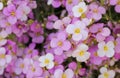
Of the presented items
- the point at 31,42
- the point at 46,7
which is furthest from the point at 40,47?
the point at 46,7

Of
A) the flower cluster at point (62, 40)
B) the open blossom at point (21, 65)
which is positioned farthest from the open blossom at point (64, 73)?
the open blossom at point (21, 65)

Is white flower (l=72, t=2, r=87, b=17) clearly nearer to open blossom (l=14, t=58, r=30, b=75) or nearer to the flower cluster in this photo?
the flower cluster

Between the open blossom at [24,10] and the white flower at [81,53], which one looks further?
the open blossom at [24,10]

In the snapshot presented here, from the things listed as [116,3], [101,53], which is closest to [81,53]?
[101,53]

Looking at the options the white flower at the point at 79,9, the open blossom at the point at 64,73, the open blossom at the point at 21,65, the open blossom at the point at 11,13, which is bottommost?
the open blossom at the point at 64,73

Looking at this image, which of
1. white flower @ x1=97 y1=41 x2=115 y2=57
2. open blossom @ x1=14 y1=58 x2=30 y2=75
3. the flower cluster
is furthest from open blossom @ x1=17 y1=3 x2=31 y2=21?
white flower @ x1=97 y1=41 x2=115 y2=57

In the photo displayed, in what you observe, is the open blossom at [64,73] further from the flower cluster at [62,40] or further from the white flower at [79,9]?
the white flower at [79,9]
